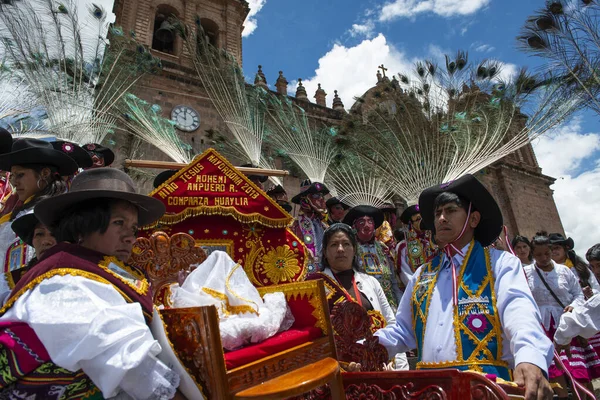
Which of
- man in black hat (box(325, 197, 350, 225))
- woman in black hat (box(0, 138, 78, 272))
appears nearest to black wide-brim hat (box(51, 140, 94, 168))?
woman in black hat (box(0, 138, 78, 272))

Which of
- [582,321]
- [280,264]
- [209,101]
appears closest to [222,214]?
[280,264]

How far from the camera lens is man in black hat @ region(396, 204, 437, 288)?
602 cm

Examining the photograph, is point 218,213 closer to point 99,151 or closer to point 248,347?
point 248,347

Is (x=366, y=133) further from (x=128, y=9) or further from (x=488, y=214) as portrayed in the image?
(x=128, y=9)

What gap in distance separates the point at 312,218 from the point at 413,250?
5.98 feet

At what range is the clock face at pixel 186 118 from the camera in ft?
46.2

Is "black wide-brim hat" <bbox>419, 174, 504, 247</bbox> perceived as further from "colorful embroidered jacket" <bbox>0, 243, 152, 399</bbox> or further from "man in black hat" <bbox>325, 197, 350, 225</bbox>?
"man in black hat" <bbox>325, 197, 350, 225</bbox>

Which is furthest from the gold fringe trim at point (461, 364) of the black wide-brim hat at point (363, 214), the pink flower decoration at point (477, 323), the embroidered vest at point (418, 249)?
the embroidered vest at point (418, 249)

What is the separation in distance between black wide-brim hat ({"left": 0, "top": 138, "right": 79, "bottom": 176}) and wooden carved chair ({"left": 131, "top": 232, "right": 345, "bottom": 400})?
1252 mm

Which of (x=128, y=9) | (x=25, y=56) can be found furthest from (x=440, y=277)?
(x=128, y=9)

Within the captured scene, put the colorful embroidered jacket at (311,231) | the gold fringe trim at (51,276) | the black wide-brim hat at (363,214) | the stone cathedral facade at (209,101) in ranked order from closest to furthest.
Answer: the gold fringe trim at (51,276)
the black wide-brim hat at (363,214)
the colorful embroidered jacket at (311,231)
the stone cathedral facade at (209,101)

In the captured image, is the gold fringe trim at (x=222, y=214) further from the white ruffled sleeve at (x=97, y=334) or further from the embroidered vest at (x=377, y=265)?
the white ruffled sleeve at (x=97, y=334)

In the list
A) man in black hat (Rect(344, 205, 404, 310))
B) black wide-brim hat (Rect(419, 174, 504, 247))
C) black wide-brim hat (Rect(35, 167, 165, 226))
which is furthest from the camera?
man in black hat (Rect(344, 205, 404, 310))

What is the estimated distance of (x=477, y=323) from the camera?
208 cm
